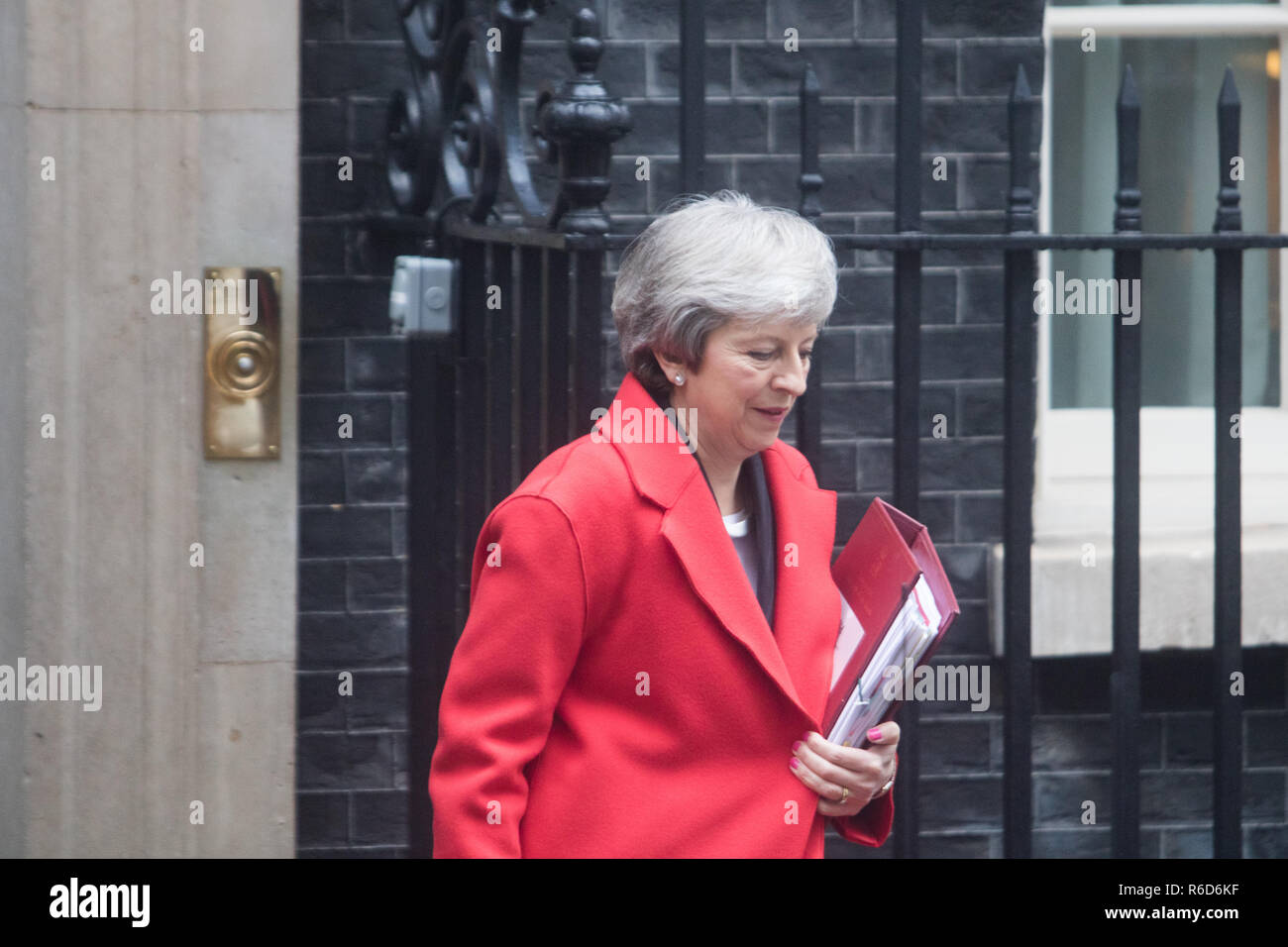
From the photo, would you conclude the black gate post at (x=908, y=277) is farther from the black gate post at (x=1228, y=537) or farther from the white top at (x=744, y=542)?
the black gate post at (x=1228, y=537)

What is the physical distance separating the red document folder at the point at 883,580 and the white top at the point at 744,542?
0.18 m

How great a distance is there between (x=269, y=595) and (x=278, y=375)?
0.52 meters

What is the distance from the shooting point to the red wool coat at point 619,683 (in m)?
2.13

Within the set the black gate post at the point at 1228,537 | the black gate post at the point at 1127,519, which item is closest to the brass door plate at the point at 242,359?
the black gate post at the point at 1127,519

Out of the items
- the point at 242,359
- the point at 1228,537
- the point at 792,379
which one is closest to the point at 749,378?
the point at 792,379

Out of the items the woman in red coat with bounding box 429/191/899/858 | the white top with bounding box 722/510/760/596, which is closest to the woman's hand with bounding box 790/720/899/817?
the woman in red coat with bounding box 429/191/899/858

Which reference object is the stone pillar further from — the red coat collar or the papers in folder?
the papers in folder

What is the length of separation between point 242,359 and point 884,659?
6.09ft

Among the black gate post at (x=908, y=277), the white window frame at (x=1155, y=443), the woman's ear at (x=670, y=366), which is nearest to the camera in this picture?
the woman's ear at (x=670, y=366)

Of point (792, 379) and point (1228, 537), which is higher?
point (792, 379)

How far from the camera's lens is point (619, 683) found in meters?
2.20

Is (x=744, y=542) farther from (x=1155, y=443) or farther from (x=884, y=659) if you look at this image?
(x=1155, y=443)

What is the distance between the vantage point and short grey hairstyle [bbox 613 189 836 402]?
7.05 feet

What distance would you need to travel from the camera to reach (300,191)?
397 centimetres
